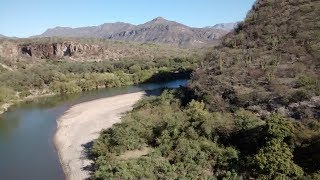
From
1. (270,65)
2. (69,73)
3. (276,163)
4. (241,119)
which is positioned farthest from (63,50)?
(276,163)

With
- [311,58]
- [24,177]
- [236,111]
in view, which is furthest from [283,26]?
[24,177]

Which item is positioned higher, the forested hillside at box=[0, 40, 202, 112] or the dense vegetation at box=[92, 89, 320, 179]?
the dense vegetation at box=[92, 89, 320, 179]

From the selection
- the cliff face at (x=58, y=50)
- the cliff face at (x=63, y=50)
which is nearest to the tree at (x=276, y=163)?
the cliff face at (x=63, y=50)

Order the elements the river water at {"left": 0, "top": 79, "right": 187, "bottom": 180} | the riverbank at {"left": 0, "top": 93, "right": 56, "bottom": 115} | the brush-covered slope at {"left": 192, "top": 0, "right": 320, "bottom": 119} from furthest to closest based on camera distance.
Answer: the riverbank at {"left": 0, "top": 93, "right": 56, "bottom": 115}, the brush-covered slope at {"left": 192, "top": 0, "right": 320, "bottom": 119}, the river water at {"left": 0, "top": 79, "right": 187, "bottom": 180}

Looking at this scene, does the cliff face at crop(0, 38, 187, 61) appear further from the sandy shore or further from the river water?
the sandy shore

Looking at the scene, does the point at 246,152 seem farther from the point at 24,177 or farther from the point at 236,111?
the point at 24,177

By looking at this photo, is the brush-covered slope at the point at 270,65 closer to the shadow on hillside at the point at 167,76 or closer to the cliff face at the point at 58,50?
the shadow on hillside at the point at 167,76

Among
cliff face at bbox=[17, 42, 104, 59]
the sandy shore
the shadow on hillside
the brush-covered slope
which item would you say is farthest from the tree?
cliff face at bbox=[17, 42, 104, 59]
